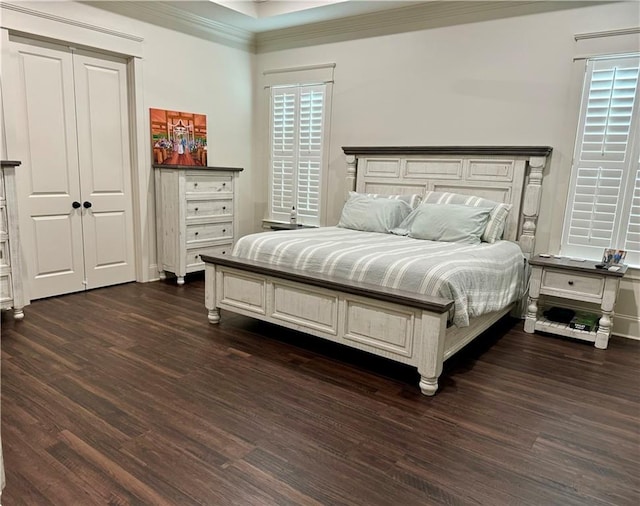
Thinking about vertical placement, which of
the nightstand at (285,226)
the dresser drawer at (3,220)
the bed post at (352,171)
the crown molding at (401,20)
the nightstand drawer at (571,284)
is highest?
the crown molding at (401,20)

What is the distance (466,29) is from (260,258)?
281 centimetres

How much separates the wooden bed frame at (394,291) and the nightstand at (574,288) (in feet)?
0.90

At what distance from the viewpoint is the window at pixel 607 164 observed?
3.47 meters

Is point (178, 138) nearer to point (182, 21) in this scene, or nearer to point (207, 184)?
point (207, 184)

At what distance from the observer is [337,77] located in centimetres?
497

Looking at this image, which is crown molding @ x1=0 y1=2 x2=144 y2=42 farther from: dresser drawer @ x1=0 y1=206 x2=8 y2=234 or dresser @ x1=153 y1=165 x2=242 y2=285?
dresser drawer @ x1=0 y1=206 x2=8 y2=234

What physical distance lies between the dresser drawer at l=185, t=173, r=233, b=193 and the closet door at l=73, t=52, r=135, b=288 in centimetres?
62

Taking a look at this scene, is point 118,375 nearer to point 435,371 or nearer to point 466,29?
point 435,371

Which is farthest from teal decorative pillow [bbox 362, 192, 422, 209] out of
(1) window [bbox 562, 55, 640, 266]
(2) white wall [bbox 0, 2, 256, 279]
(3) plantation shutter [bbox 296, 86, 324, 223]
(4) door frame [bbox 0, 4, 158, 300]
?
(4) door frame [bbox 0, 4, 158, 300]

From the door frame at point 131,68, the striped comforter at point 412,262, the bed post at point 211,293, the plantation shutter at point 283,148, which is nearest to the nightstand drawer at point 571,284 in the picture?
the striped comforter at point 412,262

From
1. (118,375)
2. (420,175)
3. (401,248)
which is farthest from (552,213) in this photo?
(118,375)

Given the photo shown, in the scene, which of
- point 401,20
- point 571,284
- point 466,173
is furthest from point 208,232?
point 571,284

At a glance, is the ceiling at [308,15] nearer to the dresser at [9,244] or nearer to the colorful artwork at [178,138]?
the colorful artwork at [178,138]

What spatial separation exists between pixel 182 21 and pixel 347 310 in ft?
12.2
